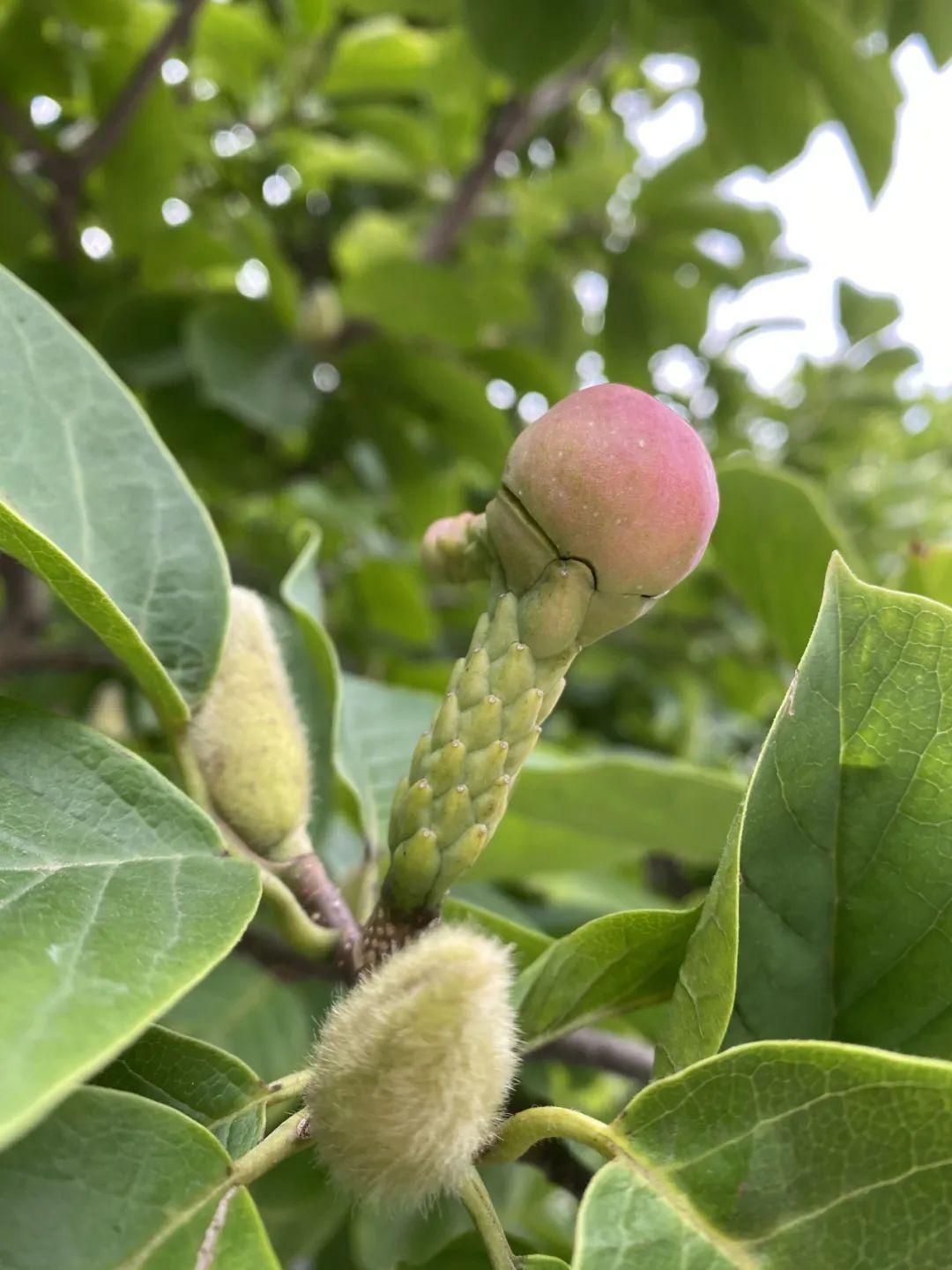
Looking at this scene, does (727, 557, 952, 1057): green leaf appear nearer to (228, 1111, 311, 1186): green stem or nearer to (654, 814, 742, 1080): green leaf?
(654, 814, 742, 1080): green leaf

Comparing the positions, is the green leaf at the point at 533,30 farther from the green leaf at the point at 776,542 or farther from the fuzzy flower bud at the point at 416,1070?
the fuzzy flower bud at the point at 416,1070

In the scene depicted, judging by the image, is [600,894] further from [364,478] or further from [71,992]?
[71,992]

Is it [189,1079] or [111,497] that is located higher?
[111,497]

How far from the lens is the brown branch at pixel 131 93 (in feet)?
3.90

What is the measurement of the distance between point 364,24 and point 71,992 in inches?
69.1

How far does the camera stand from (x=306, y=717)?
842mm

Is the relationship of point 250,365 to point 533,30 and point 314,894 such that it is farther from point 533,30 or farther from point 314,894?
point 314,894

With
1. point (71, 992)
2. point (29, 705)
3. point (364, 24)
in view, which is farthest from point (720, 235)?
point (71, 992)

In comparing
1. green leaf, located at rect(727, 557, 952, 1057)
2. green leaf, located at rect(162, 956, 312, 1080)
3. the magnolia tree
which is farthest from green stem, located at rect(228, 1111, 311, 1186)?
green leaf, located at rect(162, 956, 312, 1080)

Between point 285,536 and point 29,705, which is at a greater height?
point 29,705

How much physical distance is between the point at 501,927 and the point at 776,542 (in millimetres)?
426

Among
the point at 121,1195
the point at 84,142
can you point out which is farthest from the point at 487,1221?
the point at 84,142

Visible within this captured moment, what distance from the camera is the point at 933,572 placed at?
871 millimetres

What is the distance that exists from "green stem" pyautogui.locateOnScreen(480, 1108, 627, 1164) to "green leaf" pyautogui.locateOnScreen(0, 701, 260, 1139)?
5.7 inches
